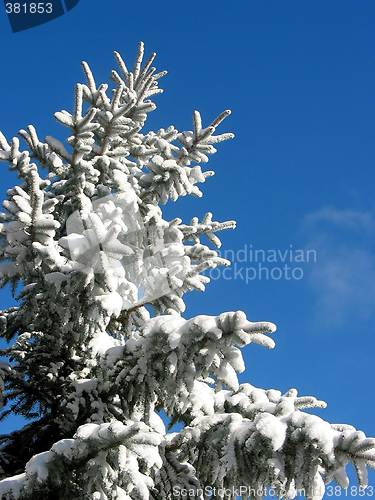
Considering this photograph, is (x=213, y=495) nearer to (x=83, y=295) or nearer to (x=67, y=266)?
(x=83, y=295)

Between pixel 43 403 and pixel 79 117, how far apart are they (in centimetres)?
373

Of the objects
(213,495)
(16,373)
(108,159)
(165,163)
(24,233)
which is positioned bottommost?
(213,495)

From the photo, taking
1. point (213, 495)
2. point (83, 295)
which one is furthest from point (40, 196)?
point (213, 495)

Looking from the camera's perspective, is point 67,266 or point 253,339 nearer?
point 253,339

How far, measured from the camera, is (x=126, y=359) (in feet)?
13.5

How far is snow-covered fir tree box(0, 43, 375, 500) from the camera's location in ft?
10.3

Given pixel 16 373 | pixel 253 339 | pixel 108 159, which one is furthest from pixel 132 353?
pixel 108 159

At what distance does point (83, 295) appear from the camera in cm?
467

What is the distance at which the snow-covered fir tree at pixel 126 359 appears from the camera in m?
3.12

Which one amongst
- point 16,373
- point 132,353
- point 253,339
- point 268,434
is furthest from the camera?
point 16,373

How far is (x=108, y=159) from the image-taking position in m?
6.50

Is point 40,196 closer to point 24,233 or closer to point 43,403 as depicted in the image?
point 24,233

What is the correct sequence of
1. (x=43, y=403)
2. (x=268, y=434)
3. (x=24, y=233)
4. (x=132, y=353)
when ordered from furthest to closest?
1. (x=43, y=403)
2. (x=24, y=233)
3. (x=132, y=353)
4. (x=268, y=434)

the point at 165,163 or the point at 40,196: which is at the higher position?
the point at 165,163
